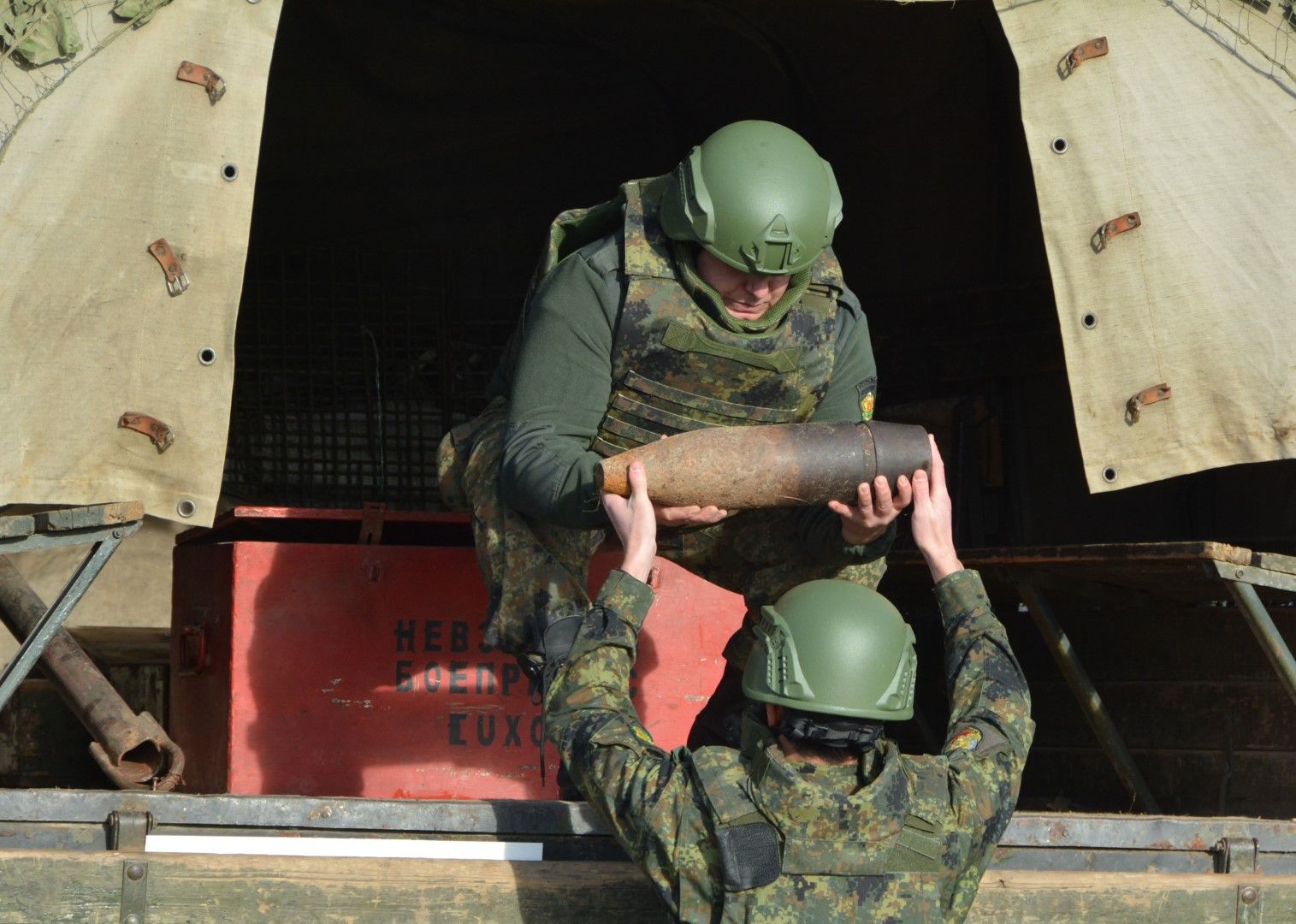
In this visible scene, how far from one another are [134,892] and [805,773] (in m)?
1.20

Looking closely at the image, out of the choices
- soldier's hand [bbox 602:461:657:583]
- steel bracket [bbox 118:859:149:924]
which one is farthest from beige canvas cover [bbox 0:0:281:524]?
soldier's hand [bbox 602:461:657:583]

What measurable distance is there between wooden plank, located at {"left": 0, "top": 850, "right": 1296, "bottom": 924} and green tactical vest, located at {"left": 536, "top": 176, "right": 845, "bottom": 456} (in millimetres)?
995

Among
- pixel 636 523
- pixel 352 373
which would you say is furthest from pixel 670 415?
pixel 352 373

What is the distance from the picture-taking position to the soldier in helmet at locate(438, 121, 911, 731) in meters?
3.42

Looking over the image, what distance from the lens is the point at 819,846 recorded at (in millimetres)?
2629

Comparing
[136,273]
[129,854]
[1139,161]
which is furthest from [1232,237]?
[129,854]

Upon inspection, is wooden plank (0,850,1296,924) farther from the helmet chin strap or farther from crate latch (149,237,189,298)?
crate latch (149,237,189,298)

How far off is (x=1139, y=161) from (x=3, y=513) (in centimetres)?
299

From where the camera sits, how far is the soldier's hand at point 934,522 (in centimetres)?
310

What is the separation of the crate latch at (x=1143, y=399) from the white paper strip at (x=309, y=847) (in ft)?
5.92

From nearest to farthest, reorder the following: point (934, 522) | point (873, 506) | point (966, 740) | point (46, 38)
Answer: point (966, 740) < point (934, 522) < point (873, 506) < point (46, 38)

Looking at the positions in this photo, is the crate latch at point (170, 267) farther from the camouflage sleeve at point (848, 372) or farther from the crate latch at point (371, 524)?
the camouflage sleeve at point (848, 372)

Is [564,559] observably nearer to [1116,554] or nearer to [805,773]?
[805,773]

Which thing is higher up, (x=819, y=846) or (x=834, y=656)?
(x=834, y=656)
